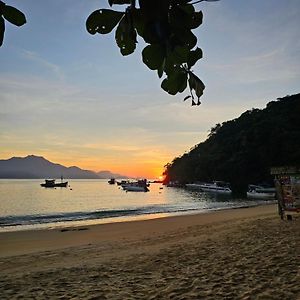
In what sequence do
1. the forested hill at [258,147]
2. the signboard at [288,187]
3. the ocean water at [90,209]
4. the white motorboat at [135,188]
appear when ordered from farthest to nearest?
the white motorboat at [135,188] → the forested hill at [258,147] → the ocean water at [90,209] → the signboard at [288,187]

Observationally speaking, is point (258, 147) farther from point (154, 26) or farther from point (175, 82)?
point (154, 26)

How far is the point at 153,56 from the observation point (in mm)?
1284

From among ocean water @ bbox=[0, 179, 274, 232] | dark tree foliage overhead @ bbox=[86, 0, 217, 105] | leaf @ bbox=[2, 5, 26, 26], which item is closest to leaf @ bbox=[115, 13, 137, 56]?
dark tree foliage overhead @ bbox=[86, 0, 217, 105]

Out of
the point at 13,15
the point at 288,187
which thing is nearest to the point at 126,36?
the point at 13,15

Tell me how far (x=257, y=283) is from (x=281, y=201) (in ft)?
29.7

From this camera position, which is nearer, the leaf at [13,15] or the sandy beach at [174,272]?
the leaf at [13,15]

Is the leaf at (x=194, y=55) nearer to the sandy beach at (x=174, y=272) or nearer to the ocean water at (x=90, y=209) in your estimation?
the sandy beach at (x=174, y=272)

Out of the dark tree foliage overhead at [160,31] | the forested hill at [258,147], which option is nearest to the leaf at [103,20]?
the dark tree foliage overhead at [160,31]

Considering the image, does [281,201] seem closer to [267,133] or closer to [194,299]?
[194,299]

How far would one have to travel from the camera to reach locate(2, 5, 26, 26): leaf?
117 cm

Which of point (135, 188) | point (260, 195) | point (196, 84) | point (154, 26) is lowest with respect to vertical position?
point (260, 195)

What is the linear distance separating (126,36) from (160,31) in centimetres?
19

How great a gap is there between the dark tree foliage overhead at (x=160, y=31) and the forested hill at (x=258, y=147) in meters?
54.0

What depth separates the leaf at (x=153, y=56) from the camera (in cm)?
126
